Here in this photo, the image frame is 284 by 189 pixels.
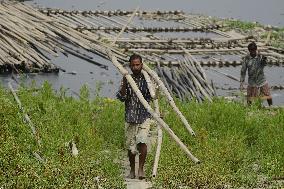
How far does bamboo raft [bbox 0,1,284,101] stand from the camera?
1027 centimetres

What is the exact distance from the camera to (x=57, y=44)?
12.1m

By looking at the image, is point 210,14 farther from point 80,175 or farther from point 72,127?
point 80,175

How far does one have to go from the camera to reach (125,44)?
12.7 metres

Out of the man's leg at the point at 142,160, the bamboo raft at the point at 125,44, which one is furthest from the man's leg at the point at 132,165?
the bamboo raft at the point at 125,44

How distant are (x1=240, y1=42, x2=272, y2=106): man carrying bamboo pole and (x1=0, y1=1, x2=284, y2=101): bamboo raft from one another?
2.34 feet

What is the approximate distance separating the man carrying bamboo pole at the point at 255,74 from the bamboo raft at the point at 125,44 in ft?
2.34

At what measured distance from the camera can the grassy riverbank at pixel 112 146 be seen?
15.0 feet

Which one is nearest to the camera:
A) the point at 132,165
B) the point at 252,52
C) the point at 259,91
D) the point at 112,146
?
the point at 132,165

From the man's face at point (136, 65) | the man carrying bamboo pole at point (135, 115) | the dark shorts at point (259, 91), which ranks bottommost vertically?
the dark shorts at point (259, 91)

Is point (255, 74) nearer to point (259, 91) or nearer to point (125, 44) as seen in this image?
point (259, 91)

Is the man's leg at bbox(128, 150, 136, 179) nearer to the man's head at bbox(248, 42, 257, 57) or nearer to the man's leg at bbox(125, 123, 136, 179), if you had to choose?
the man's leg at bbox(125, 123, 136, 179)

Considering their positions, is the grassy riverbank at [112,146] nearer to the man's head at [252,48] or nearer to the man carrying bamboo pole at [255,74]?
the man carrying bamboo pole at [255,74]

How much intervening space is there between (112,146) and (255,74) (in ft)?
10.3

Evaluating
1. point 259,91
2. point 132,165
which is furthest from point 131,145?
point 259,91
